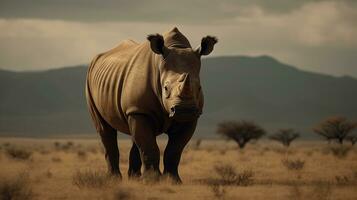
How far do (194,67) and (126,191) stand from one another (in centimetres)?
249

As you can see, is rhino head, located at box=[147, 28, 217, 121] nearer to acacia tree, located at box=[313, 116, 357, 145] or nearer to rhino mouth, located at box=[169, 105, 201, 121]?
rhino mouth, located at box=[169, 105, 201, 121]

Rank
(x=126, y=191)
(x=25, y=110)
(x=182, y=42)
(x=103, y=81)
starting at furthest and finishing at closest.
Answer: (x=25, y=110), (x=103, y=81), (x=182, y=42), (x=126, y=191)

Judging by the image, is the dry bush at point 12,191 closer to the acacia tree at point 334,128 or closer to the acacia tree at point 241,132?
the acacia tree at point 241,132

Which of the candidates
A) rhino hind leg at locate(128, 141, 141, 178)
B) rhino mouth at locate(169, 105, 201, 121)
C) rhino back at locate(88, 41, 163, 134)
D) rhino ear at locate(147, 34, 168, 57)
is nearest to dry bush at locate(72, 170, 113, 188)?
rhino back at locate(88, 41, 163, 134)

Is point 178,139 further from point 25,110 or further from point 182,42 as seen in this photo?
point 25,110

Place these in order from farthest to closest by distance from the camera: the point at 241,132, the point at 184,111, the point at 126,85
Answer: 1. the point at 241,132
2. the point at 126,85
3. the point at 184,111

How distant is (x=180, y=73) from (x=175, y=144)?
1568mm

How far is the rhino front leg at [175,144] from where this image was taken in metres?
12.8

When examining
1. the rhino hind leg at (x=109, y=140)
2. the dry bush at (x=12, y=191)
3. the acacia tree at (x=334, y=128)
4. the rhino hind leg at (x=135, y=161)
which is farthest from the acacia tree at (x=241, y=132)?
the dry bush at (x=12, y=191)

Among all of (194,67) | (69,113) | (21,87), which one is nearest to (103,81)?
(194,67)

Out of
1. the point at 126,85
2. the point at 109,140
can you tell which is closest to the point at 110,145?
the point at 109,140

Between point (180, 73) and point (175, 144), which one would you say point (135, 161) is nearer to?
point (175, 144)

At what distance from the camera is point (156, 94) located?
40.5ft

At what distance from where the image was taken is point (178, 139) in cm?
1285
